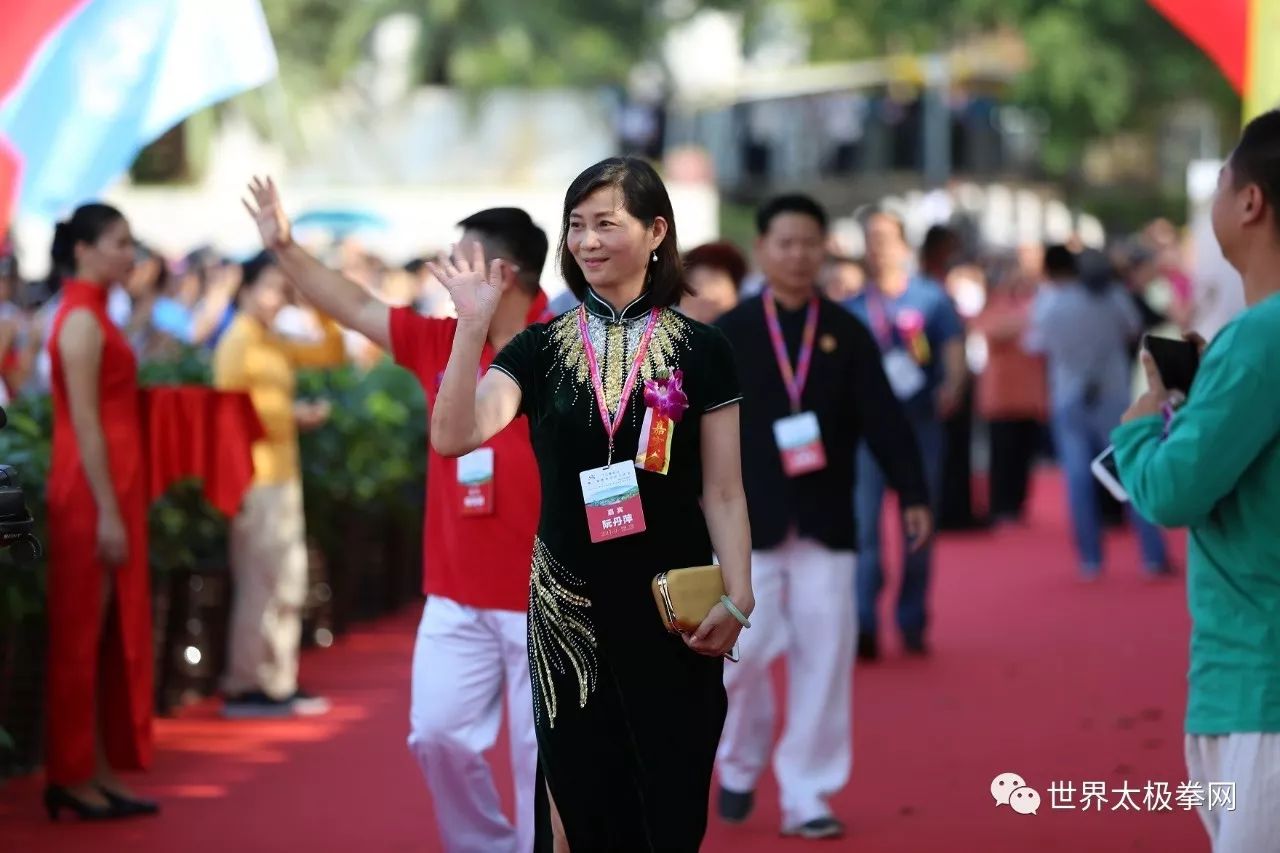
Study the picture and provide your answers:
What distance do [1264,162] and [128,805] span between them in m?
4.60

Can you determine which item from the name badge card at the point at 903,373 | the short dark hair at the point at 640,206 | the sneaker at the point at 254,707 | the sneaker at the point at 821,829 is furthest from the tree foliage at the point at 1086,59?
the short dark hair at the point at 640,206

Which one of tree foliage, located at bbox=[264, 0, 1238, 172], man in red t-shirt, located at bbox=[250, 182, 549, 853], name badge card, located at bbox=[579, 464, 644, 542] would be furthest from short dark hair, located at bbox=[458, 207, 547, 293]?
tree foliage, located at bbox=[264, 0, 1238, 172]

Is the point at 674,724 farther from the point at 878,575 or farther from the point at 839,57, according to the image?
the point at 839,57

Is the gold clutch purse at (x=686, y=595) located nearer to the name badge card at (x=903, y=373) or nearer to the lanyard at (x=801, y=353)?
the lanyard at (x=801, y=353)

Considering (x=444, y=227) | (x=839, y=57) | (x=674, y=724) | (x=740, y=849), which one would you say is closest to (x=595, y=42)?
(x=444, y=227)

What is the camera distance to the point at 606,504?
14.3 ft

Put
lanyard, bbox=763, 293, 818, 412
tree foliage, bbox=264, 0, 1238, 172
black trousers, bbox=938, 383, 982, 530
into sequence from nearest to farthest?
lanyard, bbox=763, 293, 818, 412, black trousers, bbox=938, 383, 982, 530, tree foliage, bbox=264, 0, 1238, 172

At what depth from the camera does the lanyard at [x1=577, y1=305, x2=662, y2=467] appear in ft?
14.5

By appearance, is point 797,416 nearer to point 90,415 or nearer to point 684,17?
point 90,415

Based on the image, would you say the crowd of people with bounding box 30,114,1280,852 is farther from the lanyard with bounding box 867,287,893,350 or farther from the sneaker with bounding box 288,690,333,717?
the lanyard with bounding box 867,287,893,350

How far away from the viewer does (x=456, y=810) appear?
5871 millimetres

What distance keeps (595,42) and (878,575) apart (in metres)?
22.8

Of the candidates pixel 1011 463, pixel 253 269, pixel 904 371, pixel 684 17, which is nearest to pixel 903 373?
pixel 904 371

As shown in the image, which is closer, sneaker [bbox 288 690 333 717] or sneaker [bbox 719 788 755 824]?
sneaker [bbox 719 788 755 824]
